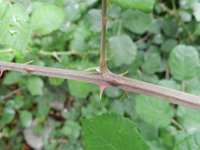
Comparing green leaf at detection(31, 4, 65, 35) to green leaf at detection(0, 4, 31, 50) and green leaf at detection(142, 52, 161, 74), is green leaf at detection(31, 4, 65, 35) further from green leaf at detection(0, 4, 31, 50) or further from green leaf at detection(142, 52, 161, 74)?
green leaf at detection(142, 52, 161, 74)

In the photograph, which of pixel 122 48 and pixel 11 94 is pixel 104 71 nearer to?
pixel 122 48

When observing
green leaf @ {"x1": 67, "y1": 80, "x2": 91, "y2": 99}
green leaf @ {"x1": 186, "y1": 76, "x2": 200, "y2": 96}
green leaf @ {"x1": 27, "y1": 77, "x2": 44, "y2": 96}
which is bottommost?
green leaf @ {"x1": 27, "y1": 77, "x2": 44, "y2": 96}

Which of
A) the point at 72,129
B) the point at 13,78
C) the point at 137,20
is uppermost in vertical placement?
the point at 137,20

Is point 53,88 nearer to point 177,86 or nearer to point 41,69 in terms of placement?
point 177,86

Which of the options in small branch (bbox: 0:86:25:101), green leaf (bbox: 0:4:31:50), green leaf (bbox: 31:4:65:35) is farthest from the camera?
small branch (bbox: 0:86:25:101)

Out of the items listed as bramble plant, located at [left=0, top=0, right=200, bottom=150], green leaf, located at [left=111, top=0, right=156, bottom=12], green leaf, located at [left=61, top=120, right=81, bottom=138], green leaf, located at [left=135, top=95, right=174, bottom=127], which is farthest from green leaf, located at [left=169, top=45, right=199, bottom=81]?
green leaf, located at [left=61, top=120, right=81, bottom=138]

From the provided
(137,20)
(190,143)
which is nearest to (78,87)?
(137,20)
